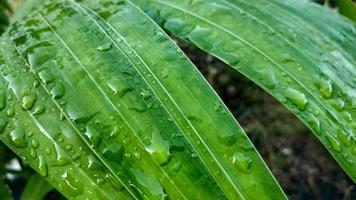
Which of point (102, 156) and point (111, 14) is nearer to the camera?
point (102, 156)

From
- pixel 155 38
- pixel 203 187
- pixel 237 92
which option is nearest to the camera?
pixel 203 187

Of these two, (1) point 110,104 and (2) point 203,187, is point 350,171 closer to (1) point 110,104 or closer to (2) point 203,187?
(2) point 203,187

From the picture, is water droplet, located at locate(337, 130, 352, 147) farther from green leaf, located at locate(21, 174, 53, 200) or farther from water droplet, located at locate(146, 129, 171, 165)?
green leaf, located at locate(21, 174, 53, 200)

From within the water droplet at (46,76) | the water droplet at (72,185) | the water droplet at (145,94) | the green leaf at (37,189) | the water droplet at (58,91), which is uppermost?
the water droplet at (145,94)

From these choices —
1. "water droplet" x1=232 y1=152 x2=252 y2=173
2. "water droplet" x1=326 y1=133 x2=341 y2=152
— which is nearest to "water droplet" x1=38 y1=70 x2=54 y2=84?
"water droplet" x1=232 y1=152 x2=252 y2=173

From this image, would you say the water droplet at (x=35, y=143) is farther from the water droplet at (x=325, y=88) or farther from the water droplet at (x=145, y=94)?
the water droplet at (x=325, y=88)

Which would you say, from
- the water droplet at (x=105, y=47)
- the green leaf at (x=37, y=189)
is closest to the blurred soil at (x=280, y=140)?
the green leaf at (x=37, y=189)

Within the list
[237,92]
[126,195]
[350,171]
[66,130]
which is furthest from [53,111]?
[237,92]

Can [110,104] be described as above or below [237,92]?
above
